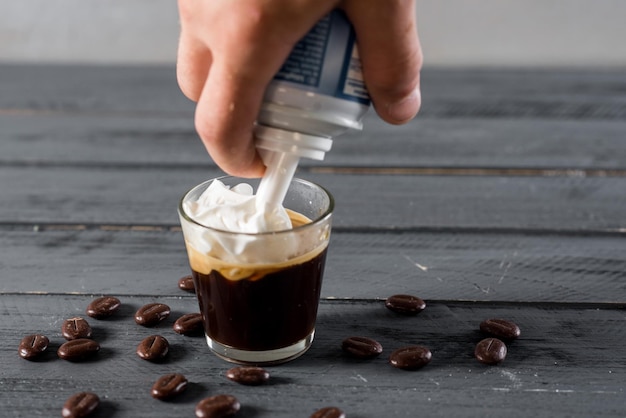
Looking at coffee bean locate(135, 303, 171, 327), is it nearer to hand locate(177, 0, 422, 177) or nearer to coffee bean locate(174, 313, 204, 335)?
coffee bean locate(174, 313, 204, 335)

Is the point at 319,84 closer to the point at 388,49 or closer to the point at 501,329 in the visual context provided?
the point at 388,49

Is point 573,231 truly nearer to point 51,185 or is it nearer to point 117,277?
point 117,277

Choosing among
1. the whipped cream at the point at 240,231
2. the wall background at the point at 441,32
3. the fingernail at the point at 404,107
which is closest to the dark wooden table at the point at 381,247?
the whipped cream at the point at 240,231

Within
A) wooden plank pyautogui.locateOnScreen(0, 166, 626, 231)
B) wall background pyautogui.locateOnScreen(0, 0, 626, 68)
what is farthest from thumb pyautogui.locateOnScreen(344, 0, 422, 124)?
wall background pyautogui.locateOnScreen(0, 0, 626, 68)

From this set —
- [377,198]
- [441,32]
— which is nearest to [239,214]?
[377,198]

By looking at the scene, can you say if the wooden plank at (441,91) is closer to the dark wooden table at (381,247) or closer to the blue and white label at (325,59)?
the dark wooden table at (381,247)

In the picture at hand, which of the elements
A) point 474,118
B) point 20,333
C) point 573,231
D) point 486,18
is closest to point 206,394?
point 20,333

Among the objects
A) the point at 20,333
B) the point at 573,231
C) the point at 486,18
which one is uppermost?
→ the point at 486,18
